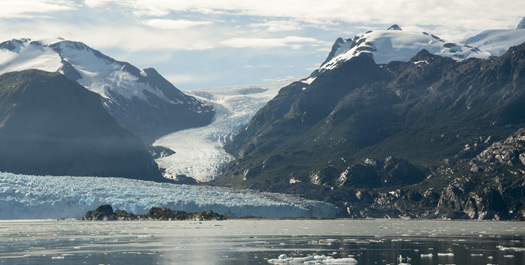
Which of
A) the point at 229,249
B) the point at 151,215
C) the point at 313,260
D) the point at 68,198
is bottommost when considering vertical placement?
the point at 151,215

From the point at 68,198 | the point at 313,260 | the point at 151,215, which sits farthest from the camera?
the point at 151,215

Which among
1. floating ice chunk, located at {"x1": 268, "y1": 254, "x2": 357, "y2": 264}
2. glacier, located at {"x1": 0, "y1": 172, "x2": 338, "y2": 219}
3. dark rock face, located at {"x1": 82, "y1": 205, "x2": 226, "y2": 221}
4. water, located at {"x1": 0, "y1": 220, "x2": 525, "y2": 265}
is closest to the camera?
floating ice chunk, located at {"x1": 268, "y1": 254, "x2": 357, "y2": 264}

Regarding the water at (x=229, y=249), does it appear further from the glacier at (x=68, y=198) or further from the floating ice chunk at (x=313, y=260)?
the glacier at (x=68, y=198)

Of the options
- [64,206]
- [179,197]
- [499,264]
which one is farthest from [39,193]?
[499,264]

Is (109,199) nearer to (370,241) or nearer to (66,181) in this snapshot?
(66,181)

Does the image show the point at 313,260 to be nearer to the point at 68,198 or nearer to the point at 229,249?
the point at 229,249

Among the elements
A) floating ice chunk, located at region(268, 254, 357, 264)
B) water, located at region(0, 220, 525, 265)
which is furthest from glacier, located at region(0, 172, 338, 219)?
floating ice chunk, located at region(268, 254, 357, 264)

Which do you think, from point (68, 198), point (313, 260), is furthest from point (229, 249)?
point (68, 198)

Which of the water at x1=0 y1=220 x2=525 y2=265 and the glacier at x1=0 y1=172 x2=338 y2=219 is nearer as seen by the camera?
the water at x1=0 y1=220 x2=525 y2=265

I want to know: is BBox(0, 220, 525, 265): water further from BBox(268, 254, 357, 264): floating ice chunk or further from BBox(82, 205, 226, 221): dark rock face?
BBox(82, 205, 226, 221): dark rock face
